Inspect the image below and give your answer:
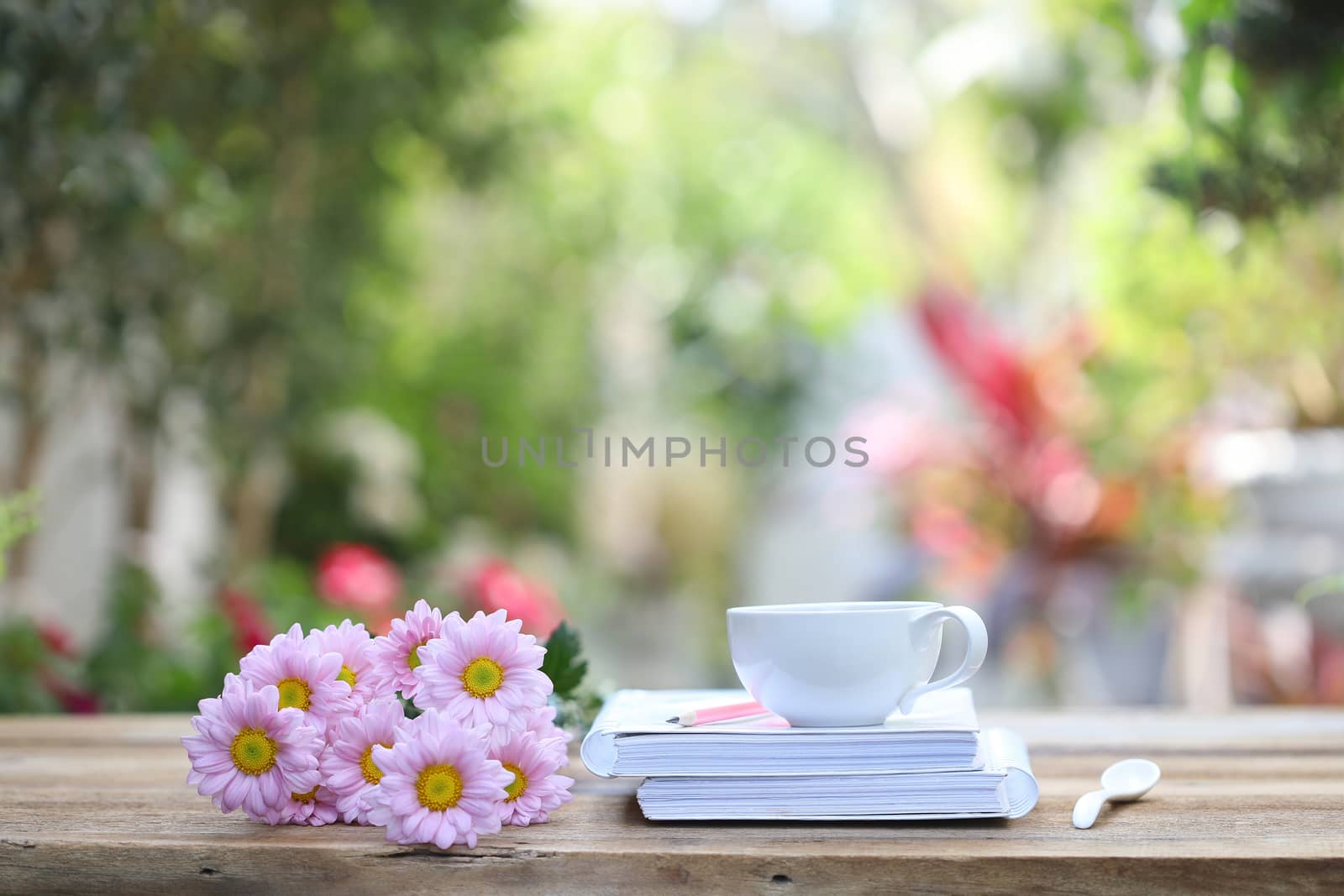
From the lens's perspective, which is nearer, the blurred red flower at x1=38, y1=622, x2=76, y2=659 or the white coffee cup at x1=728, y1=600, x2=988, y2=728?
the white coffee cup at x1=728, y1=600, x2=988, y2=728

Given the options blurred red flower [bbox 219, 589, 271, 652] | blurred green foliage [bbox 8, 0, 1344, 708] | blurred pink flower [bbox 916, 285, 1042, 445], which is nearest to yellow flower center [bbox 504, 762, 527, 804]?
blurred green foliage [bbox 8, 0, 1344, 708]

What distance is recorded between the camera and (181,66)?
1978 millimetres

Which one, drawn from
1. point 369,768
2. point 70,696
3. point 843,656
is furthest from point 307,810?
point 70,696

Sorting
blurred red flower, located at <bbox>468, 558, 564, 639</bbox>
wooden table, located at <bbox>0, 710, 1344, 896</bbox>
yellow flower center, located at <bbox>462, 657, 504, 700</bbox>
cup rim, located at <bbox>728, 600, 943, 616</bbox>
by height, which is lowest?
blurred red flower, located at <bbox>468, 558, 564, 639</bbox>

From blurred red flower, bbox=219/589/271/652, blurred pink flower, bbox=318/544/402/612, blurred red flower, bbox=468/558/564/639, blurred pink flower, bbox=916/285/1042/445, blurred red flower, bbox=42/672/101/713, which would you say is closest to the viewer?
blurred red flower, bbox=42/672/101/713

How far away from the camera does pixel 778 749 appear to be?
2.22 feet

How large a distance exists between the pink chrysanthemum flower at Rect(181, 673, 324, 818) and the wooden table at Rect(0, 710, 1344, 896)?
0.02 meters

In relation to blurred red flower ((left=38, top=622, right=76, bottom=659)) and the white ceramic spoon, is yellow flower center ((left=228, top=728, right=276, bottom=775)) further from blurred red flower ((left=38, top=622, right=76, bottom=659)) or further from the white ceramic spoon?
blurred red flower ((left=38, top=622, right=76, bottom=659))

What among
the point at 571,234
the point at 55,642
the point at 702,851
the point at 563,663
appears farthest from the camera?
the point at 571,234

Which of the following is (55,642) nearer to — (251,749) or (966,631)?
(251,749)

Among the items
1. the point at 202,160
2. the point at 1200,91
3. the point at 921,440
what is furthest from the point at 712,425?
the point at 1200,91

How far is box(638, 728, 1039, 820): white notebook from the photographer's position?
26.2 inches

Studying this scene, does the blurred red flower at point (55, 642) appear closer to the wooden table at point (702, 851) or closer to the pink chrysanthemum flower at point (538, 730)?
the wooden table at point (702, 851)

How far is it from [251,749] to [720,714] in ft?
0.86
